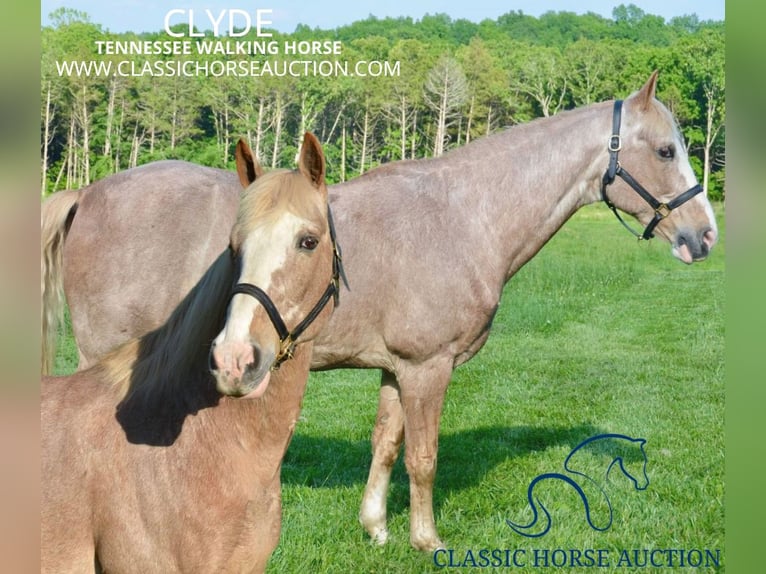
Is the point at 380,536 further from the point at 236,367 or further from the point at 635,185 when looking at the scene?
the point at 236,367

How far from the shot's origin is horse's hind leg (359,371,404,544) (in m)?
4.63

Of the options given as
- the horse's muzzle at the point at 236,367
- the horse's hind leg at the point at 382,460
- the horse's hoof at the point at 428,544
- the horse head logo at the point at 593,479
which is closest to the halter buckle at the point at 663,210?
the horse head logo at the point at 593,479

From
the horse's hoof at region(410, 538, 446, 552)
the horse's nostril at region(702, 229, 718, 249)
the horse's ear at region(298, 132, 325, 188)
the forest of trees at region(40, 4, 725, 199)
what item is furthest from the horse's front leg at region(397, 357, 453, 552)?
the forest of trees at region(40, 4, 725, 199)

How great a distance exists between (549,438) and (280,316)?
14.8 feet

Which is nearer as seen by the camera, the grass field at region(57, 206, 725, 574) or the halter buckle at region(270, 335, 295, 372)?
the halter buckle at region(270, 335, 295, 372)

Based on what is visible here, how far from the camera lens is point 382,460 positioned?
466 cm

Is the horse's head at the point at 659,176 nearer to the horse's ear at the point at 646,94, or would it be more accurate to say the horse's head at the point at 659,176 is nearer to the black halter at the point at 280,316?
the horse's ear at the point at 646,94

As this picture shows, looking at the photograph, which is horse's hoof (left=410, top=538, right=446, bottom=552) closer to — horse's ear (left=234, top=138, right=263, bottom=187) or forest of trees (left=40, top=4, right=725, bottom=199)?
horse's ear (left=234, top=138, right=263, bottom=187)

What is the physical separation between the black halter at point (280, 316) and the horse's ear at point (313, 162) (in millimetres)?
119

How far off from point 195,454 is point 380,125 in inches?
300

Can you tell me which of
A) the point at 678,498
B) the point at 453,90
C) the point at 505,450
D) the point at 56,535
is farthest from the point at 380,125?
the point at 56,535

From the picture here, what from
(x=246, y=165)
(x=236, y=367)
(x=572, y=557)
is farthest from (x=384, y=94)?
(x=236, y=367)

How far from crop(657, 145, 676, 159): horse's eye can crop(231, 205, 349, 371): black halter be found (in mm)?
2463
